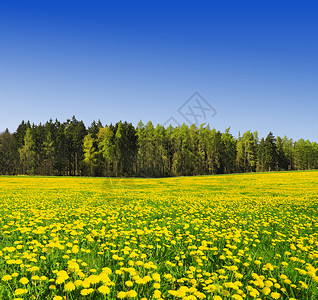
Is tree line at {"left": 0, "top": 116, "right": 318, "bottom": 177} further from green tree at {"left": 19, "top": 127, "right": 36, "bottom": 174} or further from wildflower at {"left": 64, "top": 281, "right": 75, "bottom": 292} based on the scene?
wildflower at {"left": 64, "top": 281, "right": 75, "bottom": 292}

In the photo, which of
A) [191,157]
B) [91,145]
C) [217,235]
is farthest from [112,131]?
[217,235]

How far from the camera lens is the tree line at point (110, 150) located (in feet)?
178

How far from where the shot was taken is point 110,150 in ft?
173

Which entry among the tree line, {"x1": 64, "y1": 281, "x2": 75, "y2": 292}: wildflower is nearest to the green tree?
the tree line

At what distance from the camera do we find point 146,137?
189ft

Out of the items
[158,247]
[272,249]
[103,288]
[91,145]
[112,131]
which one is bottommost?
[272,249]

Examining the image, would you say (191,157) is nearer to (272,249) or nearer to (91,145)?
(91,145)

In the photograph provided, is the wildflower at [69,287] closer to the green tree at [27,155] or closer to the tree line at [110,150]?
the tree line at [110,150]

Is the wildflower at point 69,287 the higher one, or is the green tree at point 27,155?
the green tree at point 27,155

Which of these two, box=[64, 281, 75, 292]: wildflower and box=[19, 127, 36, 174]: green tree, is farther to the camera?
box=[19, 127, 36, 174]: green tree

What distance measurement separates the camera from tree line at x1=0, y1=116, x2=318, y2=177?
178 ft

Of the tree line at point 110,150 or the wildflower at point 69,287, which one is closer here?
the wildflower at point 69,287

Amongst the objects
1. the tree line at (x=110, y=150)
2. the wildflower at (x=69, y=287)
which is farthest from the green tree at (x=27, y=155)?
the wildflower at (x=69, y=287)

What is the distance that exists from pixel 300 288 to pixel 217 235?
6.63ft
